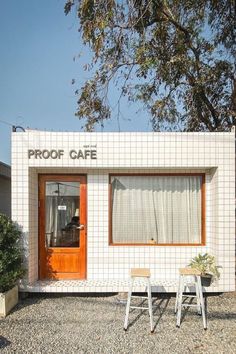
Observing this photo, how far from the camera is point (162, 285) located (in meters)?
6.78

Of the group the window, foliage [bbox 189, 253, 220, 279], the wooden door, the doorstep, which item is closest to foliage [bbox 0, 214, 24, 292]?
the doorstep

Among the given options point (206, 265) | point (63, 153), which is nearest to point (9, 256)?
point (63, 153)

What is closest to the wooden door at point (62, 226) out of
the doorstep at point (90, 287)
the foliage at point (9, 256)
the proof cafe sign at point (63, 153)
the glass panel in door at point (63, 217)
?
the glass panel in door at point (63, 217)

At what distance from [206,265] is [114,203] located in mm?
2053

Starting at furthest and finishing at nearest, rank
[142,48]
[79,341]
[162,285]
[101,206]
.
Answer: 1. [142,48]
2. [101,206]
3. [162,285]
4. [79,341]

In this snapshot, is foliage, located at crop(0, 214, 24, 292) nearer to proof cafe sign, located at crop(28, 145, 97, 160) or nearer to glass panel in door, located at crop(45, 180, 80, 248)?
glass panel in door, located at crop(45, 180, 80, 248)

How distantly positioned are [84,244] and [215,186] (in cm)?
270

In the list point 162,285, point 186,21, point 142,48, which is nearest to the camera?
point 162,285

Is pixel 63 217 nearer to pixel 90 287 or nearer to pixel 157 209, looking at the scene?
pixel 90 287

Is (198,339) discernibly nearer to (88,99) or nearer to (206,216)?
(206,216)

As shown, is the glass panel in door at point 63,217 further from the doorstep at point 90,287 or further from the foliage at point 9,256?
the foliage at point 9,256

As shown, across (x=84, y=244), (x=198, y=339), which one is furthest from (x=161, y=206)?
(x=198, y=339)

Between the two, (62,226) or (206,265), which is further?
(62,226)

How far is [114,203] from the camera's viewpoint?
7344 millimetres
